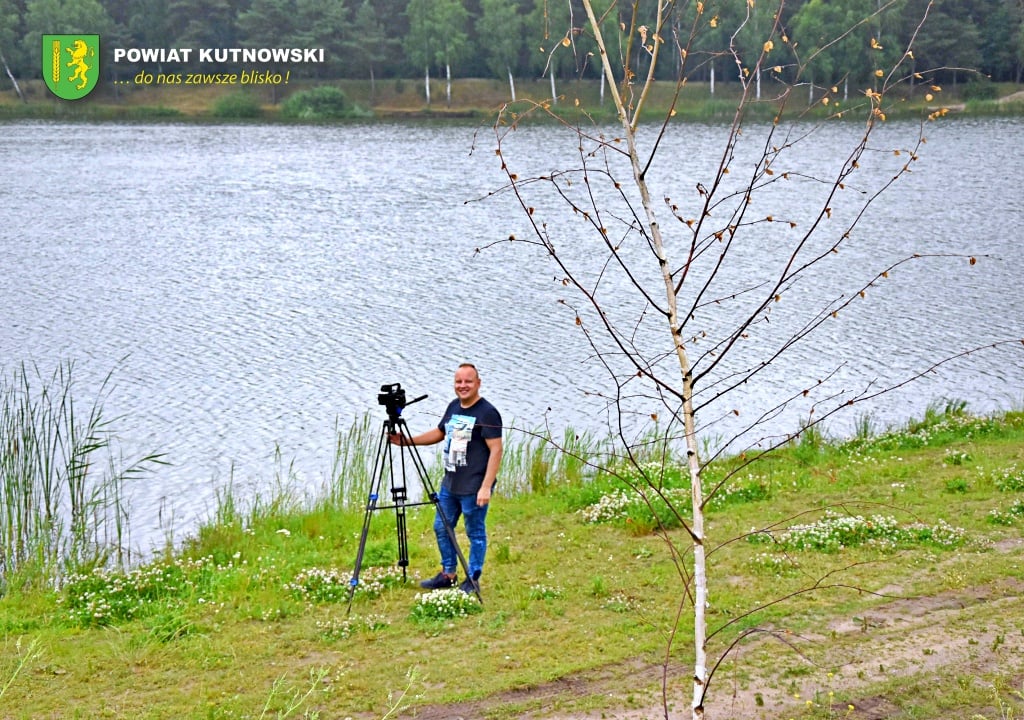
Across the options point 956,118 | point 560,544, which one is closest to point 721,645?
point 560,544

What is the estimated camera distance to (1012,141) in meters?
52.5

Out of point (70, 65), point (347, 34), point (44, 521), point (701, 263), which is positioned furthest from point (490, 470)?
point (70, 65)

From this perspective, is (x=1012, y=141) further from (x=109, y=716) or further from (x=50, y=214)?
(x=109, y=716)

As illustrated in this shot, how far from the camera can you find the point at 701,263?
89.2 ft

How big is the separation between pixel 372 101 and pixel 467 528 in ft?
246

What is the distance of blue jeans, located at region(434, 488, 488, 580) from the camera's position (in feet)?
27.0

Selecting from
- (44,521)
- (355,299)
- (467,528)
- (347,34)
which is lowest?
(44,521)

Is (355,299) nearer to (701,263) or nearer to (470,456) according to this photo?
(701,263)

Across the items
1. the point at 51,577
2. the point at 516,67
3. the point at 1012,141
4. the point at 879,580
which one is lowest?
the point at 51,577

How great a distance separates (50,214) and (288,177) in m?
11.6

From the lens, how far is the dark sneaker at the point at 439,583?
27.8ft

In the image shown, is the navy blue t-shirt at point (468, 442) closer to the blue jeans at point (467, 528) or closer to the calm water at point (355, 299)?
the blue jeans at point (467, 528)

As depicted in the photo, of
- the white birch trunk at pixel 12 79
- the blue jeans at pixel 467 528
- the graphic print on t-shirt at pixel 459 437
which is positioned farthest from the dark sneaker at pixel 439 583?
the white birch trunk at pixel 12 79

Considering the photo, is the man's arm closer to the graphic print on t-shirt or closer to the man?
the man
